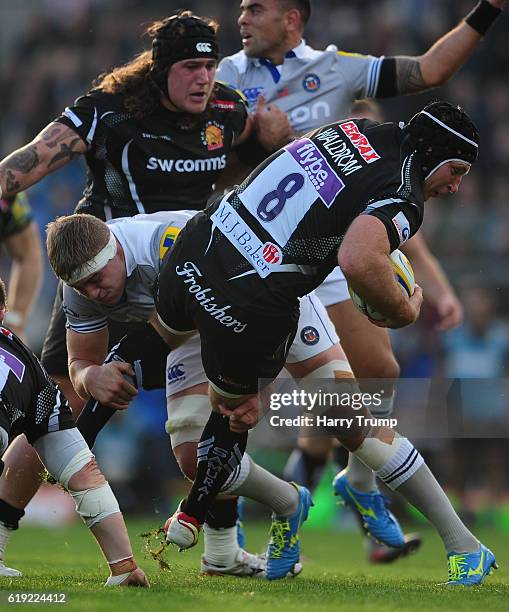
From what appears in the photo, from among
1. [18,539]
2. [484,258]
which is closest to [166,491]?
[18,539]

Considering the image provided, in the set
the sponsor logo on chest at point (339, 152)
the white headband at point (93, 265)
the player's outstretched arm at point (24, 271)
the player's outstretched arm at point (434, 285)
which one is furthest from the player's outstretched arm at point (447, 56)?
the player's outstretched arm at point (24, 271)

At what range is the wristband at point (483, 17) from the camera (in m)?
6.49

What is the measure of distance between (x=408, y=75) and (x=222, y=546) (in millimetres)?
2743

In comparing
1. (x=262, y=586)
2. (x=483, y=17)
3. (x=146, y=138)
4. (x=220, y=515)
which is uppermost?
(x=483, y=17)

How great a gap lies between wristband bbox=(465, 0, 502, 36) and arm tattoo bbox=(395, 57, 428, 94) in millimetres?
365

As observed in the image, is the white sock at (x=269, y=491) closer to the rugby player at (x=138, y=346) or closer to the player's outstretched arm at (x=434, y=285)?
the rugby player at (x=138, y=346)

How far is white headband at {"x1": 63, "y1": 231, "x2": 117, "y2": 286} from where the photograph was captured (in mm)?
5113

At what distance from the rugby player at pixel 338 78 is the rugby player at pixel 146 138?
1.94 ft

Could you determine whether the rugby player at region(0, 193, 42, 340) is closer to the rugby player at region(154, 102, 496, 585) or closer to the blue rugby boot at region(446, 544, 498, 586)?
the rugby player at region(154, 102, 496, 585)

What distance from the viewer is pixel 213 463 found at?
5254 mm

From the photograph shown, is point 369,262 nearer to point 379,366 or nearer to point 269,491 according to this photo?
point 269,491

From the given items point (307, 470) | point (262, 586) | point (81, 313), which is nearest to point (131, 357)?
point (81, 313)

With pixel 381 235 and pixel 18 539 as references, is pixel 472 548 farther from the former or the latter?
pixel 18 539

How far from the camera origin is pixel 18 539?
9.07 m
